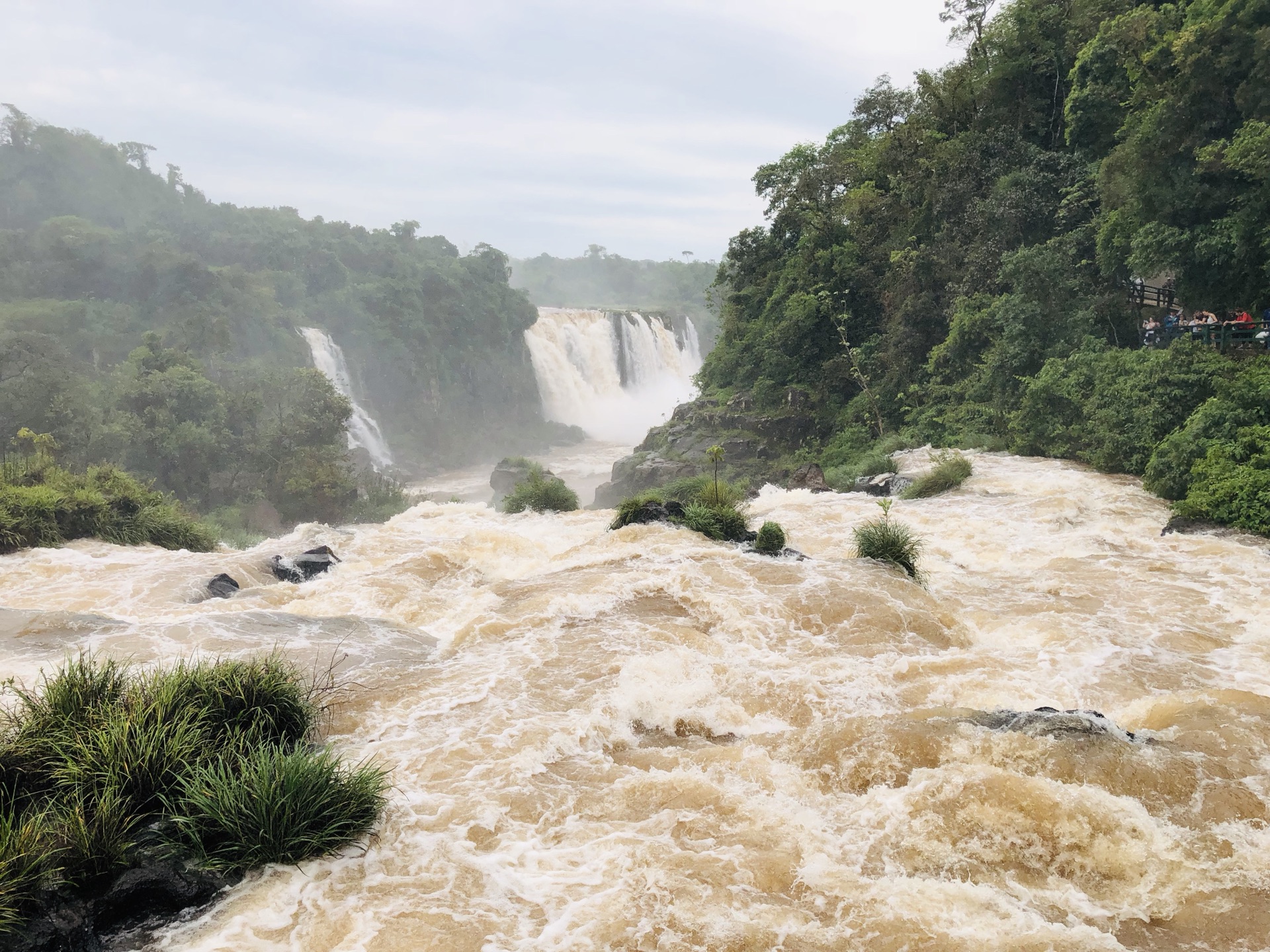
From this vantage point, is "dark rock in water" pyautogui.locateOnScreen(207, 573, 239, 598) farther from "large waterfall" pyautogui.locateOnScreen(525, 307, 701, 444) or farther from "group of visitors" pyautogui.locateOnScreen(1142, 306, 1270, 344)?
"large waterfall" pyautogui.locateOnScreen(525, 307, 701, 444)

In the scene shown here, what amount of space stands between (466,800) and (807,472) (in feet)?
51.7

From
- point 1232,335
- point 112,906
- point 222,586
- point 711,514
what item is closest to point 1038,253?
point 1232,335

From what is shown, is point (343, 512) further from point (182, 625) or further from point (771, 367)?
point (182, 625)

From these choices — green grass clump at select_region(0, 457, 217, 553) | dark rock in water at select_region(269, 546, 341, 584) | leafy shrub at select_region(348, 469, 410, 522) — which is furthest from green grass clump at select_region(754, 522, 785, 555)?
leafy shrub at select_region(348, 469, 410, 522)

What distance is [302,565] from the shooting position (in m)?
13.0

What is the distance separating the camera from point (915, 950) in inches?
165

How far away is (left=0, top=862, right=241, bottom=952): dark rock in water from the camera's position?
3.94 meters

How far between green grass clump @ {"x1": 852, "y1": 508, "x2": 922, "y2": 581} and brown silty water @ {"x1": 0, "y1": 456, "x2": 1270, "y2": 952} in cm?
37

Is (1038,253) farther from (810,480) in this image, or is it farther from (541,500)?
(541,500)

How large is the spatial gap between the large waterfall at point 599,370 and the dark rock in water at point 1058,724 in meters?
42.4

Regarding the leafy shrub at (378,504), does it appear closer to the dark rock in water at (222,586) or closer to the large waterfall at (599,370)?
the dark rock in water at (222,586)

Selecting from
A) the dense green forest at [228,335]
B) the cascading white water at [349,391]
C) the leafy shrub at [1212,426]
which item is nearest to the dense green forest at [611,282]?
the dense green forest at [228,335]

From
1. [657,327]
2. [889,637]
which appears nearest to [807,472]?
[889,637]

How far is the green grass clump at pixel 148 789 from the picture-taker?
4281 millimetres
